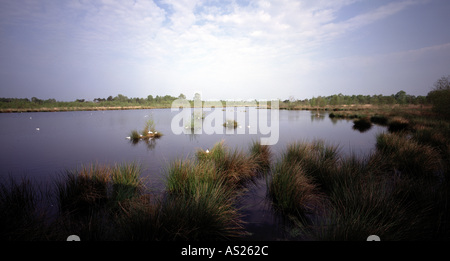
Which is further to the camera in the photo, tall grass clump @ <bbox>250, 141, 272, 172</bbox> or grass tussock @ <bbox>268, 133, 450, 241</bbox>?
tall grass clump @ <bbox>250, 141, 272, 172</bbox>

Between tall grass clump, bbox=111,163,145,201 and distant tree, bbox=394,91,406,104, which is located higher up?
distant tree, bbox=394,91,406,104

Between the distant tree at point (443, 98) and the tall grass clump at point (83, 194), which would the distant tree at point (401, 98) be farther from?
the tall grass clump at point (83, 194)

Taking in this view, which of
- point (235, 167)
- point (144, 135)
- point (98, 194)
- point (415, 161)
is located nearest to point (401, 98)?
point (415, 161)

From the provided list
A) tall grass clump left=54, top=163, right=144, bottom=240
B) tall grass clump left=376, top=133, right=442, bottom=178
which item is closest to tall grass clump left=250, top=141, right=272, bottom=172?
tall grass clump left=376, top=133, right=442, bottom=178

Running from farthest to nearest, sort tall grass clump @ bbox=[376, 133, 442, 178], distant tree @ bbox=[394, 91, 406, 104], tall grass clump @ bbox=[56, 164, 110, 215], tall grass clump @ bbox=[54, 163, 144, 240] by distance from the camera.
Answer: distant tree @ bbox=[394, 91, 406, 104]
tall grass clump @ bbox=[376, 133, 442, 178]
tall grass clump @ bbox=[56, 164, 110, 215]
tall grass clump @ bbox=[54, 163, 144, 240]

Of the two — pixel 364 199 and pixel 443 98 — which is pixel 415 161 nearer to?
pixel 364 199

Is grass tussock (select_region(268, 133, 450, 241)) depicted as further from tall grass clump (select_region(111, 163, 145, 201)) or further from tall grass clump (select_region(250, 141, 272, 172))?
tall grass clump (select_region(111, 163, 145, 201))

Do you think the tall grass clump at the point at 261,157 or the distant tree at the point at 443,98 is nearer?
the tall grass clump at the point at 261,157

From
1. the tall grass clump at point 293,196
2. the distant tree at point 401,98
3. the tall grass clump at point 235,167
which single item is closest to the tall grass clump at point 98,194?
the tall grass clump at point 235,167

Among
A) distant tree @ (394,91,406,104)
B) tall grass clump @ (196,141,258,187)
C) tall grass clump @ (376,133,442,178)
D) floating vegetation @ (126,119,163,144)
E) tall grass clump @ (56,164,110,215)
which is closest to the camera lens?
tall grass clump @ (56,164,110,215)

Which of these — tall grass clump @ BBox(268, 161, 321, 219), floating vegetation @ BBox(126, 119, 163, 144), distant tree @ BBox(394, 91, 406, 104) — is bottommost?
tall grass clump @ BBox(268, 161, 321, 219)
